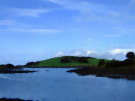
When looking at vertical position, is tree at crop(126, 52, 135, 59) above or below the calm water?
above

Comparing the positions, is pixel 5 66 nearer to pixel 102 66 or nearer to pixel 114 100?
pixel 102 66

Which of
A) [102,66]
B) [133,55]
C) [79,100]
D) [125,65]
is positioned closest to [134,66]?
[125,65]

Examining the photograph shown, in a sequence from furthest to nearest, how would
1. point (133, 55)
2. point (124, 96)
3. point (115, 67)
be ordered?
point (133, 55) < point (115, 67) < point (124, 96)

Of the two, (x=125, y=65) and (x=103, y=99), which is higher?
(x=125, y=65)

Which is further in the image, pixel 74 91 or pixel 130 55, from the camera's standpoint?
pixel 130 55

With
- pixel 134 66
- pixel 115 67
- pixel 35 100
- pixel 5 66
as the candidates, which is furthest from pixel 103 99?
pixel 5 66

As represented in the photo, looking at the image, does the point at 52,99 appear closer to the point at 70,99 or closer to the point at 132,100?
the point at 70,99

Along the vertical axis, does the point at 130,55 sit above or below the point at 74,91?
above

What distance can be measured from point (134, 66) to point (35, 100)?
65582 mm

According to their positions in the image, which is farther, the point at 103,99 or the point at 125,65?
the point at 125,65

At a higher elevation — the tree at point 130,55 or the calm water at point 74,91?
the tree at point 130,55

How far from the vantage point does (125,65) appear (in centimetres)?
9312

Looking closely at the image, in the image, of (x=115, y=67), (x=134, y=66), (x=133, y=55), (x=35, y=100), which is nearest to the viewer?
(x=35, y=100)

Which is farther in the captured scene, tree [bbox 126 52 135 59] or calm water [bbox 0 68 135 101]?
tree [bbox 126 52 135 59]
